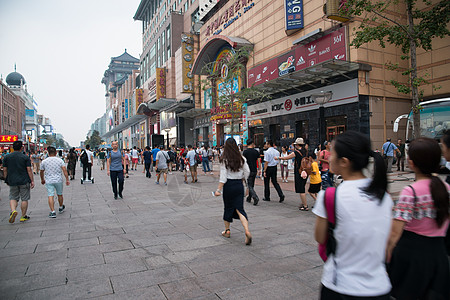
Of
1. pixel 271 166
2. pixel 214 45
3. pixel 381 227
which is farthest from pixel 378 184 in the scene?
pixel 214 45

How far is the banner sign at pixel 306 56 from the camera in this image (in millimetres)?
16391

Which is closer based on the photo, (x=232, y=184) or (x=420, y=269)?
(x=420, y=269)

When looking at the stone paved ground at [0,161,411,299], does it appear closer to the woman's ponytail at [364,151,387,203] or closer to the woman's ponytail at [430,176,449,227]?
the woman's ponytail at [430,176,449,227]

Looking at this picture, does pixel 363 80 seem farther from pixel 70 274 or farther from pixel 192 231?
pixel 70 274

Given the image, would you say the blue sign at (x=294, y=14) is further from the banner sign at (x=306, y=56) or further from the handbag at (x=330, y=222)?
the handbag at (x=330, y=222)

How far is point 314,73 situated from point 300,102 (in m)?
3.43

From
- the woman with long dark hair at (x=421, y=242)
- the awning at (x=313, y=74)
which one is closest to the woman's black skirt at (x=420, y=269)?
the woman with long dark hair at (x=421, y=242)

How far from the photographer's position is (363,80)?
16109 mm

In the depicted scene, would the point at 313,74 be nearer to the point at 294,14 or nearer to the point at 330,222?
the point at 294,14

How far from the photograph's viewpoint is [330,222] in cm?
159

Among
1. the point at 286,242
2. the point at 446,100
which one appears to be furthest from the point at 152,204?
the point at 446,100

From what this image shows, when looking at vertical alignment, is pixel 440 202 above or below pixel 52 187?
above

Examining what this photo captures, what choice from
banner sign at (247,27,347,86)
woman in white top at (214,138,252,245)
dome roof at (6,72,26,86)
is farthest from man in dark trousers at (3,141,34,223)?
dome roof at (6,72,26,86)

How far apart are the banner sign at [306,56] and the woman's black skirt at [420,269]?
1558 centimetres
